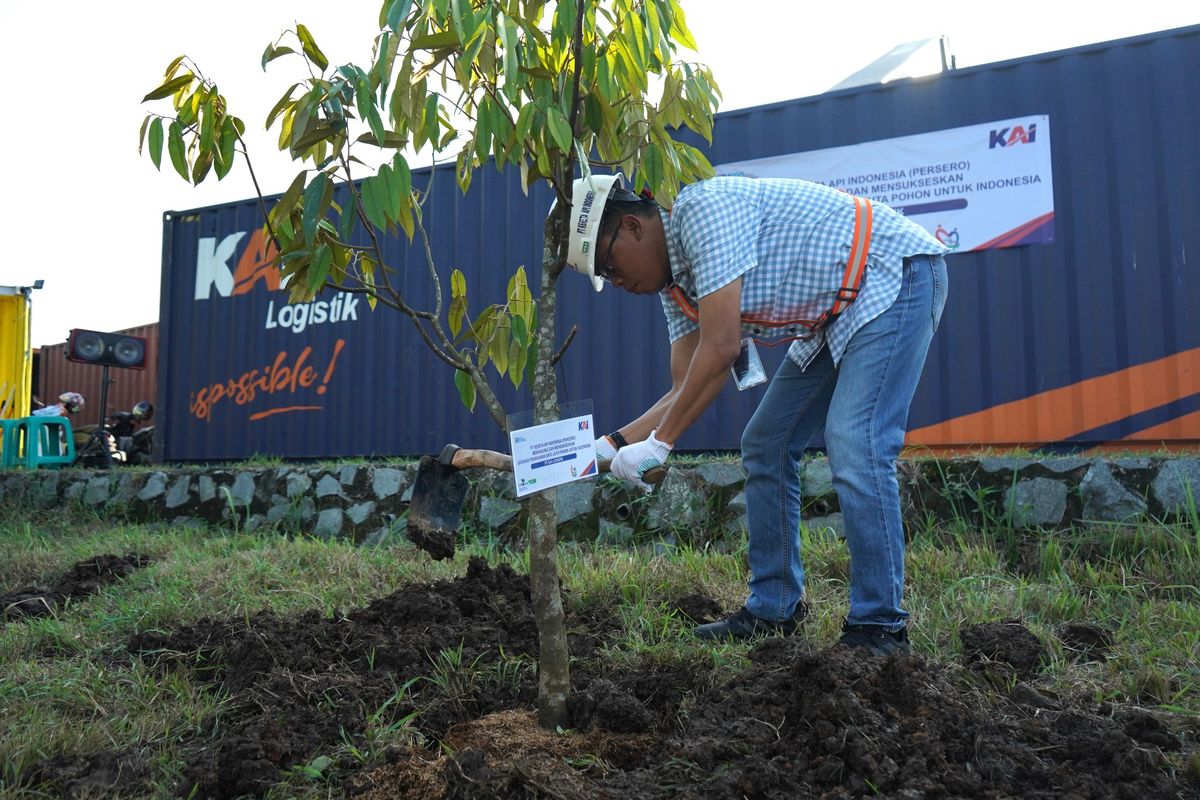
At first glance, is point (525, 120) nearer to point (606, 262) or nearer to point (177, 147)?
point (606, 262)

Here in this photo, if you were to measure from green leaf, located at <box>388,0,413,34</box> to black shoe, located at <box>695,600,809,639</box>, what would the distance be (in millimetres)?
2017

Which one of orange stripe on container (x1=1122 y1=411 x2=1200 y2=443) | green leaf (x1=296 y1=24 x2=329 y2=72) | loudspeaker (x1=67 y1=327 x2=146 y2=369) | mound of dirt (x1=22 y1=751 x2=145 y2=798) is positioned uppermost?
loudspeaker (x1=67 y1=327 x2=146 y2=369)

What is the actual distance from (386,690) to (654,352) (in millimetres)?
4358

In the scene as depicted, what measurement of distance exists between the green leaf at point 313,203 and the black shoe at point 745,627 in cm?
174

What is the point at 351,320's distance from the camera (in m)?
7.92

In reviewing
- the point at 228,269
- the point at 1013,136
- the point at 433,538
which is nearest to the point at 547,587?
the point at 433,538

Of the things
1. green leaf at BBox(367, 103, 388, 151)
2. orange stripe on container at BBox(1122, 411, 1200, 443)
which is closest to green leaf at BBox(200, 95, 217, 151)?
green leaf at BBox(367, 103, 388, 151)

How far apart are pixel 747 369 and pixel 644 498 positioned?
7.61 ft

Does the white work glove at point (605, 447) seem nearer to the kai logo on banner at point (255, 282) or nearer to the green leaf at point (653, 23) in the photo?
the green leaf at point (653, 23)

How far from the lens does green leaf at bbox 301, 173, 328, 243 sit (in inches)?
80.8

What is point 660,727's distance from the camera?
2.26 m

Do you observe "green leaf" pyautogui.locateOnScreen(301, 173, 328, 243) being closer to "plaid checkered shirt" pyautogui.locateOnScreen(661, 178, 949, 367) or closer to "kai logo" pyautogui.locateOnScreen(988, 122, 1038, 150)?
"plaid checkered shirt" pyautogui.locateOnScreen(661, 178, 949, 367)

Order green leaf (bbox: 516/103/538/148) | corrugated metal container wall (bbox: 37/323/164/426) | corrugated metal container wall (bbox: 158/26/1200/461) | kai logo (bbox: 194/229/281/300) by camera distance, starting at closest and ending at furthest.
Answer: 1. green leaf (bbox: 516/103/538/148)
2. corrugated metal container wall (bbox: 158/26/1200/461)
3. kai logo (bbox: 194/229/281/300)
4. corrugated metal container wall (bbox: 37/323/164/426)

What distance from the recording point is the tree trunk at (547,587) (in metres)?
2.29
